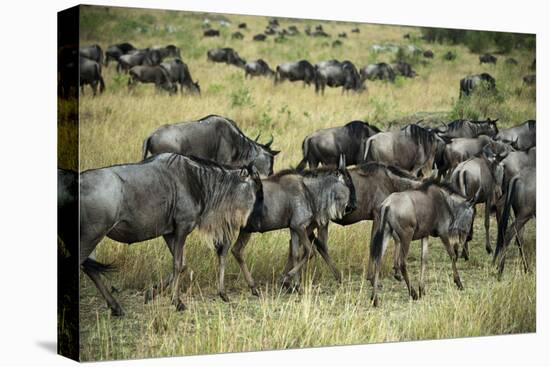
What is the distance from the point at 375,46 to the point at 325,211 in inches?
63.9

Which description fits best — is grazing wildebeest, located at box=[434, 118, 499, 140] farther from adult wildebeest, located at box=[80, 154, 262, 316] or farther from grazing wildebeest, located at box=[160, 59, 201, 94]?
grazing wildebeest, located at box=[160, 59, 201, 94]

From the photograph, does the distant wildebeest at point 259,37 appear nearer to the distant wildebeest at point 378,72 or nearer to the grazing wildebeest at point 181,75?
the grazing wildebeest at point 181,75

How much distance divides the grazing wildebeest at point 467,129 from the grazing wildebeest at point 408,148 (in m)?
0.09

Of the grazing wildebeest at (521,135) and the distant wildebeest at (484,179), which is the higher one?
the grazing wildebeest at (521,135)

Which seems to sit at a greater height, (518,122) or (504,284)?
(518,122)

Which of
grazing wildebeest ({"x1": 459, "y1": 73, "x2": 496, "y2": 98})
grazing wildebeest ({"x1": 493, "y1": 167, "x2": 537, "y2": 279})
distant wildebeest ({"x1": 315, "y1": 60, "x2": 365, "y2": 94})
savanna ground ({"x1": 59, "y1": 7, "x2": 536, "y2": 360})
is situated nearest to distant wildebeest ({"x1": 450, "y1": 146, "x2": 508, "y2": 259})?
grazing wildebeest ({"x1": 493, "y1": 167, "x2": 537, "y2": 279})

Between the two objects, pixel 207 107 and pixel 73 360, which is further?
pixel 207 107

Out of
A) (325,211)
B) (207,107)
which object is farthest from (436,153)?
(207,107)

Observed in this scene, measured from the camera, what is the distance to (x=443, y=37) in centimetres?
1110

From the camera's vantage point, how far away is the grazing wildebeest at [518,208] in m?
11.4

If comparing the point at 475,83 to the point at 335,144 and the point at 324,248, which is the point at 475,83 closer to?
the point at 335,144

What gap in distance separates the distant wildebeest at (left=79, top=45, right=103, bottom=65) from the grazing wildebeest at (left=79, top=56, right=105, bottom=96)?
3cm

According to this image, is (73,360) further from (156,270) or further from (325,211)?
(325,211)

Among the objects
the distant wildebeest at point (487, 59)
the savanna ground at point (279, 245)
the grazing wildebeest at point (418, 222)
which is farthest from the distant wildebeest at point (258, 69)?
the distant wildebeest at point (487, 59)
